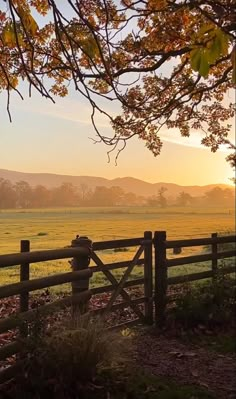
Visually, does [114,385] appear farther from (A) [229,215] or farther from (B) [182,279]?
(A) [229,215]

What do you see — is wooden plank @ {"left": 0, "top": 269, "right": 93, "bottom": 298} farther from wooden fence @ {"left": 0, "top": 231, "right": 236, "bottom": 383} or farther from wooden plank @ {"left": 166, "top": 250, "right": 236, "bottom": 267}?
wooden plank @ {"left": 166, "top": 250, "right": 236, "bottom": 267}

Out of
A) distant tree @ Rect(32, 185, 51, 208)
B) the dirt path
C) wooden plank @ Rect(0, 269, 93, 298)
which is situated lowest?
the dirt path

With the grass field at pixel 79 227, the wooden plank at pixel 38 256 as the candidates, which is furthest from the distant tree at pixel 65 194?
the wooden plank at pixel 38 256

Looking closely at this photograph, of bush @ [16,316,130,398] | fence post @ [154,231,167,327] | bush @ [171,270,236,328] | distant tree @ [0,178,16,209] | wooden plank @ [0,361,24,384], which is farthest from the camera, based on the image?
fence post @ [154,231,167,327]

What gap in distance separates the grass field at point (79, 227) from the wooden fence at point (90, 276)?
647 mm

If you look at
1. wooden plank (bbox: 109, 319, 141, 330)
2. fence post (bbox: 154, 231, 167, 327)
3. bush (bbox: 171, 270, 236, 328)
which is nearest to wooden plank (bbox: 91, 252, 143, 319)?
wooden plank (bbox: 109, 319, 141, 330)

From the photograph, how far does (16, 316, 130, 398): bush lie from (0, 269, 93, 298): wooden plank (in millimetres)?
511

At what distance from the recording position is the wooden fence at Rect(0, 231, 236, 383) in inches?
191

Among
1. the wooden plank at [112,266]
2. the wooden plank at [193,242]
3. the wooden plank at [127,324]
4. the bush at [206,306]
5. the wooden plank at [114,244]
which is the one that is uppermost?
the wooden plank at [114,244]

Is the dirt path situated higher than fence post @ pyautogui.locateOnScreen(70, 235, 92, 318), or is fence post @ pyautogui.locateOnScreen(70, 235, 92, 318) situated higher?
fence post @ pyautogui.locateOnScreen(70, 235, 92, 318)

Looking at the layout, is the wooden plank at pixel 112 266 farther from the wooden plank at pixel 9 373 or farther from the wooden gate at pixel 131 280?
the wooden plank at pixel 9 373

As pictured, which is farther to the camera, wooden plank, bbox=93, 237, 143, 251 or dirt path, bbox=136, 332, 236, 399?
wooden plank, bbox=93, 237, 143, 251

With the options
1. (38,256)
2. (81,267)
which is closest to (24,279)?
(38,256)

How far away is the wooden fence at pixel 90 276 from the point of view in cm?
486
